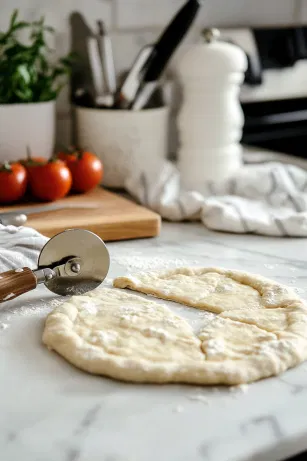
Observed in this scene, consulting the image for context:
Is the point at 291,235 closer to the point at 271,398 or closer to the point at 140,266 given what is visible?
the point at 140,266

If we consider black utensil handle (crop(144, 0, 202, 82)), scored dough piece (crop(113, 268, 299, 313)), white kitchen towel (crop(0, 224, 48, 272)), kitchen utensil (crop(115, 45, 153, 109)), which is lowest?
scored dough piece (crop(113, 268, 299, 313))

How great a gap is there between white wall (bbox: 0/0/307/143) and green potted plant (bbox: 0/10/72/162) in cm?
4

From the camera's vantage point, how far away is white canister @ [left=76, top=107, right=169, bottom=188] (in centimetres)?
175

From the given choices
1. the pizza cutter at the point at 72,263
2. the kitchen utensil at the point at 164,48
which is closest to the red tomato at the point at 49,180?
the kitchen utensil at the point at 164,48

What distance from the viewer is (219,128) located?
1.77 m

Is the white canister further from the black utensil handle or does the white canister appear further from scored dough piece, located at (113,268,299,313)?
scored dough piece, located at (113,268,299,313)

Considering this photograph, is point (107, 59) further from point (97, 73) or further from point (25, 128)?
point (25, 128)

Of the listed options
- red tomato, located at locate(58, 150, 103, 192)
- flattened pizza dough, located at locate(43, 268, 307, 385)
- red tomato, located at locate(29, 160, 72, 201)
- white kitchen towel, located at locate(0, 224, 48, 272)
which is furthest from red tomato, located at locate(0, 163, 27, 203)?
flattened pizza dough, located at locate(43, 268, 307, 385)

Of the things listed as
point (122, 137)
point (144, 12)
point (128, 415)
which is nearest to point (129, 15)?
point (144, 12)

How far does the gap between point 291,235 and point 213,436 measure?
80cm

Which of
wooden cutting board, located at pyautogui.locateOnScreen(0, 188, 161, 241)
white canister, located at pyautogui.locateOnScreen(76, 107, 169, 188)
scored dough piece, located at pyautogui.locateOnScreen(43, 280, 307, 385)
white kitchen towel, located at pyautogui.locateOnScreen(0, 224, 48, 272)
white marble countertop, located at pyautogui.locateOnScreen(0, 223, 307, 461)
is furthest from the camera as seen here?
white canister, located at pyautogui.locateOnScreen(76, 107, 169, 188)

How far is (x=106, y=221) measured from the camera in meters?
1.46

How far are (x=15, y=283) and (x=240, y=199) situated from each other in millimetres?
749

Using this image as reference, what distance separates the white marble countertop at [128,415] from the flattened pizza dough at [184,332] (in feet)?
0.06
